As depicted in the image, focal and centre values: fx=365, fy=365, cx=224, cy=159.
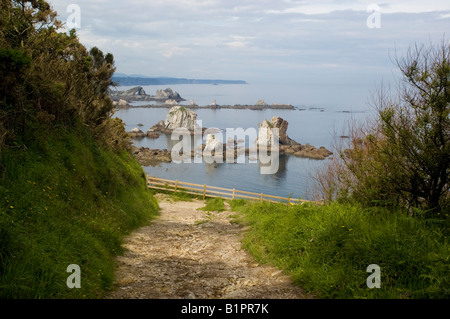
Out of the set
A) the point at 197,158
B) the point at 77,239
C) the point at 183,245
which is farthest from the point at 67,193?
the point at 197,158

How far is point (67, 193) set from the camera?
794 centimetres

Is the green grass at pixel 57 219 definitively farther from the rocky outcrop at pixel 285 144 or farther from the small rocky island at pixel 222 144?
the rocky outcrop at pixel 285 144

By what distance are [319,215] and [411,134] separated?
228 cm

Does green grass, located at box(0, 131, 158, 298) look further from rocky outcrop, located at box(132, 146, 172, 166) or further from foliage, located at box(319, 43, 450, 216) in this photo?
rocky outcrop, located at box(132, 146, 172, 166)

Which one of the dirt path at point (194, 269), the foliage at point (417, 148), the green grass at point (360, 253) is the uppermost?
the foliage at point (417, 148)

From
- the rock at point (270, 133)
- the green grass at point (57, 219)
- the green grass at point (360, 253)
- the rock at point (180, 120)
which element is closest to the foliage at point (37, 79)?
the green grass at point (57, 219)

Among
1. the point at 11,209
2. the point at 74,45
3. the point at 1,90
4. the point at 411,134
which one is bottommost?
the point at 11,209

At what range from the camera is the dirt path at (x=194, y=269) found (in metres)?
5.54

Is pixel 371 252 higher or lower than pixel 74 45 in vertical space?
lower

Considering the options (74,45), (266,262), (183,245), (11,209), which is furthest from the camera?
(74,45)

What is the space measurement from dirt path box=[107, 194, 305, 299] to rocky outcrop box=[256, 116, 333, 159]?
71981mm

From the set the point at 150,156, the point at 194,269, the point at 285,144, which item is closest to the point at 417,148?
the point at 194,269

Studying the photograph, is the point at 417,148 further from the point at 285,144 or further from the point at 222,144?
the point at 285,144

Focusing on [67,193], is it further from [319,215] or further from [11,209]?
[319,215]
